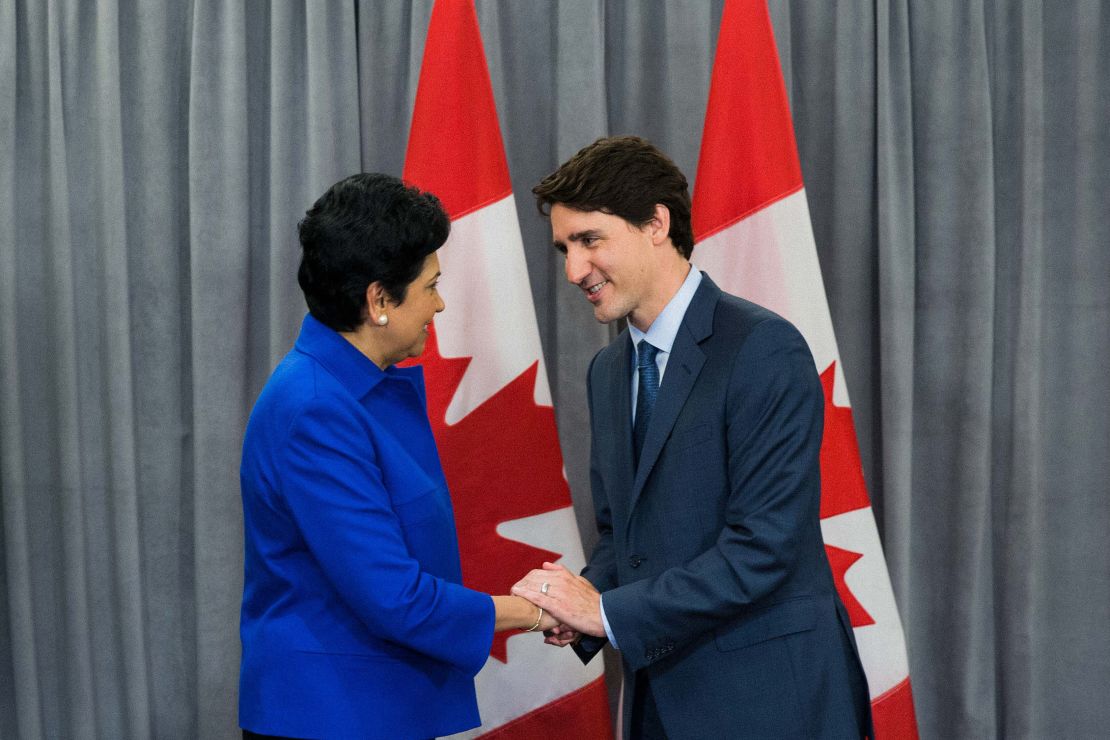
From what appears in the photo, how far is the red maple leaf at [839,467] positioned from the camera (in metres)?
2.61

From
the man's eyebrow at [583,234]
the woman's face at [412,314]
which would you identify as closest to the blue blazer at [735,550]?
the man's eyebrow at [583,234]

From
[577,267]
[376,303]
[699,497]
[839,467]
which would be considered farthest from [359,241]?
[839,467]

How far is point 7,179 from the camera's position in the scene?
120 inches

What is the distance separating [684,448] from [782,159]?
1.27 m

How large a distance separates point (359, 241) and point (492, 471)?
3.61ft

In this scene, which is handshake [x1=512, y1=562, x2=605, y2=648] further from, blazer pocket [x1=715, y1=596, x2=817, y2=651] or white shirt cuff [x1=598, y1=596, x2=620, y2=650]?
blazer pocket [x1=715, y1=596, x2=817, y2=651]

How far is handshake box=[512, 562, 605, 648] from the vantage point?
179 centimetres

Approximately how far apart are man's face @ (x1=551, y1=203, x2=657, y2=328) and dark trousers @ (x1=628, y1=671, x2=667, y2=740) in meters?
0.64

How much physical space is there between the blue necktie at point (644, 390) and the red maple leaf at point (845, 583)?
1.05 m

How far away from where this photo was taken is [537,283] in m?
3.23

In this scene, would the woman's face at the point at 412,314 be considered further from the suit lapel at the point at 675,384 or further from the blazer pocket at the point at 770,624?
the blazer pocket at the point at 770,624

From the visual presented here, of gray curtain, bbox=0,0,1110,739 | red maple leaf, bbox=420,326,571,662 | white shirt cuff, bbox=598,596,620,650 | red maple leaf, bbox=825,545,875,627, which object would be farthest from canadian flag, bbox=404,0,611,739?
white shirt cuff, bbox=598,596,620,650

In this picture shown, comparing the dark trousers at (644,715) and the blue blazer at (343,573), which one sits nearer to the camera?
the blue blazer at (343,573)

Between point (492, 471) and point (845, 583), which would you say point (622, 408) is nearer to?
point (492, 471)
